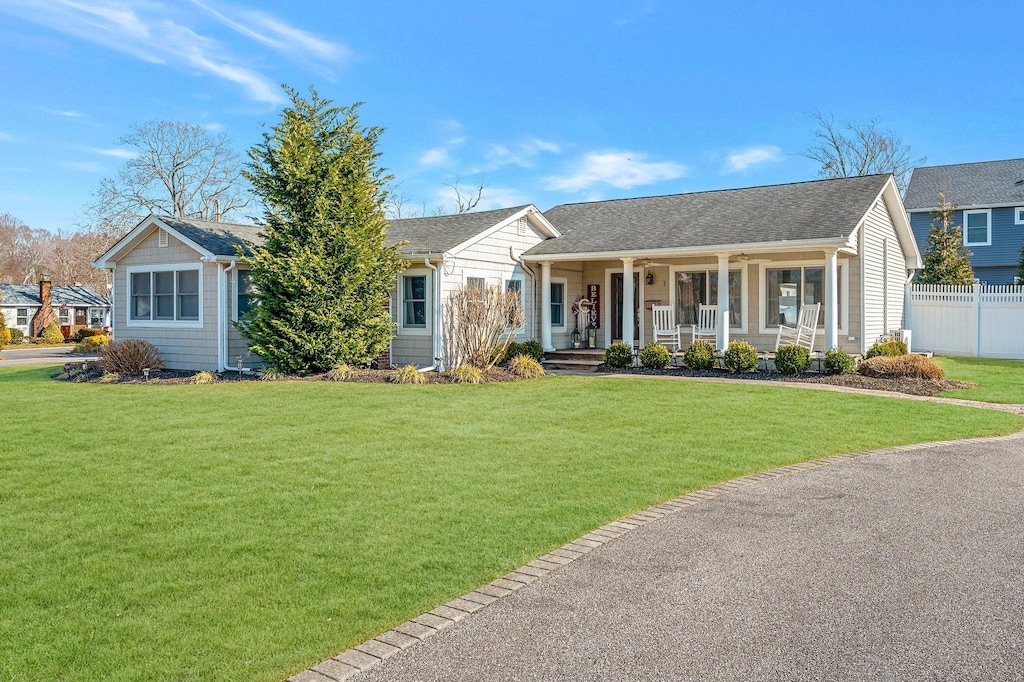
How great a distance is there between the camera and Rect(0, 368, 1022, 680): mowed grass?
3.83 m

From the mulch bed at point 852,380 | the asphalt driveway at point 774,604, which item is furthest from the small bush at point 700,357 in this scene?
the asphalt driveway at point 774,604

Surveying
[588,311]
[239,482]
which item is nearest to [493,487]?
[239,482]

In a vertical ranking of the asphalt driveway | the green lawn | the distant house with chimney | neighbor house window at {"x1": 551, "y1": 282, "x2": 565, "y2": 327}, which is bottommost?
the asphalt driveway

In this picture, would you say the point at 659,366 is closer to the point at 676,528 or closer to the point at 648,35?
the point at 648,35

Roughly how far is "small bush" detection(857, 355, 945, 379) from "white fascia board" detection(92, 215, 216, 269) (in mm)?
13736

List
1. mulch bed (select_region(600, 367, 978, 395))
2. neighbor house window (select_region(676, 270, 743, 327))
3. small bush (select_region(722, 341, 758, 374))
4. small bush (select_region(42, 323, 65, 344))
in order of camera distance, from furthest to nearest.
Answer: small bush (select_region(42, 323, 65, 344)) → neighbor house window (select_region(676, 270, 743, 327)) → small bush (select_region(722, 341, 758, 374)) → mulch bed (select_region(600, 367, 978, 395))

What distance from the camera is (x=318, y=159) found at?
15.9 metres

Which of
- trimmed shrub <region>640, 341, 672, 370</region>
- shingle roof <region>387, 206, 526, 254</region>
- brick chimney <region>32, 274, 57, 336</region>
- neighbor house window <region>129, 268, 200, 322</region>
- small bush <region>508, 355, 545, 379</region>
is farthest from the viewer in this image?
brick chimney <region>32, 274, 57, 336</region>

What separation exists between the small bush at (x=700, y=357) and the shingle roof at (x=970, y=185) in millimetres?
19010

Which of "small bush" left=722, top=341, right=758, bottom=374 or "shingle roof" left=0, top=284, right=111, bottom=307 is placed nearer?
"small bush" left=722, top=341, right=758, bottom=374

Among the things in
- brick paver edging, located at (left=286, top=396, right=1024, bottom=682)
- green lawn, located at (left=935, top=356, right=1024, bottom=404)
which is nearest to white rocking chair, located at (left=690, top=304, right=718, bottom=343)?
green lawn, located at (left=935, top=356, right=1024, bottom=404)

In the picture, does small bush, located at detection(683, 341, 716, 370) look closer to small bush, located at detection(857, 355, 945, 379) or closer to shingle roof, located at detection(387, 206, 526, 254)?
small bush, located at detection(857, 355, 945, 379)

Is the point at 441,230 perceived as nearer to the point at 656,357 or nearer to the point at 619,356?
the point at 619,356

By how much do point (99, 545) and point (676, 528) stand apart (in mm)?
3864
